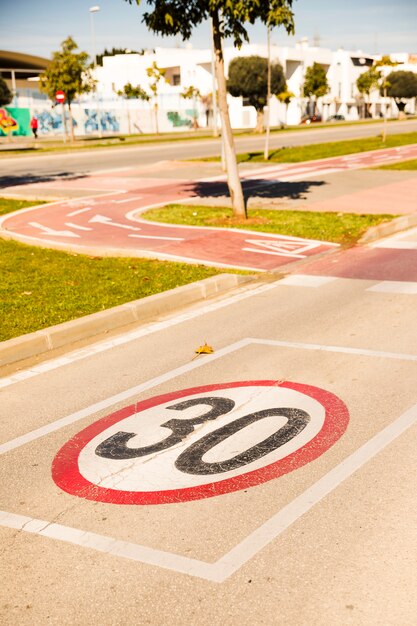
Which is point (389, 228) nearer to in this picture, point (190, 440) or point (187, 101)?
point (190, 440)

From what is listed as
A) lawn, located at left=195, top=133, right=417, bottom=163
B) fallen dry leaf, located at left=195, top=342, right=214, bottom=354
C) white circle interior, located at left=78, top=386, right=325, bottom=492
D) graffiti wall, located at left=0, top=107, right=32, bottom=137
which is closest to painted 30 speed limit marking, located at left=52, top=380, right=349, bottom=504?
white circle interior, located at left=78, top=386, right=325, bottom=492

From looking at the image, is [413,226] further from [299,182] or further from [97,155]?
[97,155]

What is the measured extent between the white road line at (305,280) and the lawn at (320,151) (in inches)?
828

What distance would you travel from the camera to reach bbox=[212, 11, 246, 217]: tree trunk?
15422 mm

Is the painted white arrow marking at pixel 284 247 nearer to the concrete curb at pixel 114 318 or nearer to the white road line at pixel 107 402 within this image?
the concrete curb at pixel 114 318

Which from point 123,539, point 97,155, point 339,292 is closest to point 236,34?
point 339,292

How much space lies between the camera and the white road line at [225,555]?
4098 mm

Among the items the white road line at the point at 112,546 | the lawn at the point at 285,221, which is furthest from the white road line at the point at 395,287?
the white road line at the point at 112,546

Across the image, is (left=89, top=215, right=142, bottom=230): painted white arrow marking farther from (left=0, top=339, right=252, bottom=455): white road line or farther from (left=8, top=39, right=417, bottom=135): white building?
(left=8, top=39, right=417, bottom=135): white building

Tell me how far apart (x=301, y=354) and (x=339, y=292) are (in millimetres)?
2975

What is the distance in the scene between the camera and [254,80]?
2613 inches

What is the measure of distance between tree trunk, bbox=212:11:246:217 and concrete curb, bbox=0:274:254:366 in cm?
523

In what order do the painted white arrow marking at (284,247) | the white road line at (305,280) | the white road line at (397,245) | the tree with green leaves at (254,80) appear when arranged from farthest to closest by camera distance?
the tree with green leaves at (254,80) → the white road line at (397,245) → the painted white arrow marking at (284,247) → the white road line at (305,280)

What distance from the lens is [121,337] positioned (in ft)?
28.7
